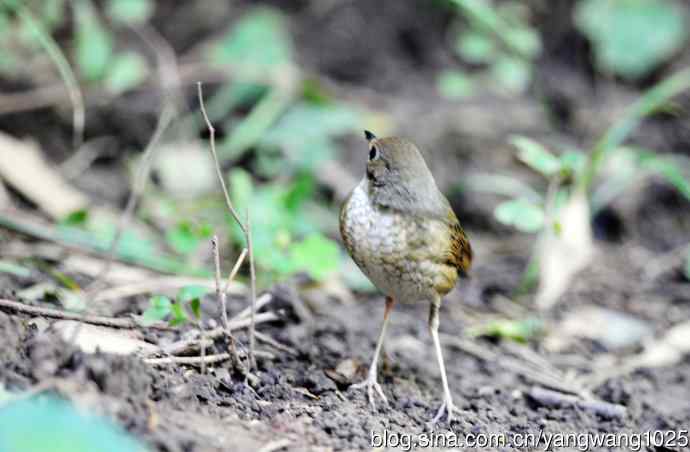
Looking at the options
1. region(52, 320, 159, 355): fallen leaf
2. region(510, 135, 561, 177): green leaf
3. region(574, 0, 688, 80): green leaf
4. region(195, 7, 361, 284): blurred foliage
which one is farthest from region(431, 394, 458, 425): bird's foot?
region(574, 0, 688, 80): green leaf

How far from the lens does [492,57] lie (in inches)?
283

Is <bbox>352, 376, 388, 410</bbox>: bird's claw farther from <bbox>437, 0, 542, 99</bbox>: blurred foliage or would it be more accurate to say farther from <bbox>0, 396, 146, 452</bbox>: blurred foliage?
<bbox>437, 0, 542, 99</bbox>: blurred foliage

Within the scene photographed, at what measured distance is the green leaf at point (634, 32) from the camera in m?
7.23

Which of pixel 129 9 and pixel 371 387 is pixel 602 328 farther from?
pixel 129 9

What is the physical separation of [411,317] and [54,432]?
3.16m

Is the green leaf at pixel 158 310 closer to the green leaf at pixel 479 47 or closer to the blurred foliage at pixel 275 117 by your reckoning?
the blurred foliage at pixel 275 117

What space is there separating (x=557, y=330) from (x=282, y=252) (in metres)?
1.64

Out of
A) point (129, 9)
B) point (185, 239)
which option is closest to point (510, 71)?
point (129, 9)

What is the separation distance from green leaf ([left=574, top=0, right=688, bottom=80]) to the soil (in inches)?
9.2

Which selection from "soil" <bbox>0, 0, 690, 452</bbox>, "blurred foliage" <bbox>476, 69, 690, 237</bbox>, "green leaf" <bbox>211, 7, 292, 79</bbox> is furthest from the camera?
"green leaf" <bbox>211, 7, 292, 79</bbox>

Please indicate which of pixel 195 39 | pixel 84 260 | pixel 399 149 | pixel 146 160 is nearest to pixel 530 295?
pixel 399 149

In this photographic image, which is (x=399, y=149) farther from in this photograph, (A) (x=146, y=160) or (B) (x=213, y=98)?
(B) (x=213, y=98)

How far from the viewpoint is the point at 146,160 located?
2.95 metres

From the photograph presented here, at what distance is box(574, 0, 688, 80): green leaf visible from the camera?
7227mm
